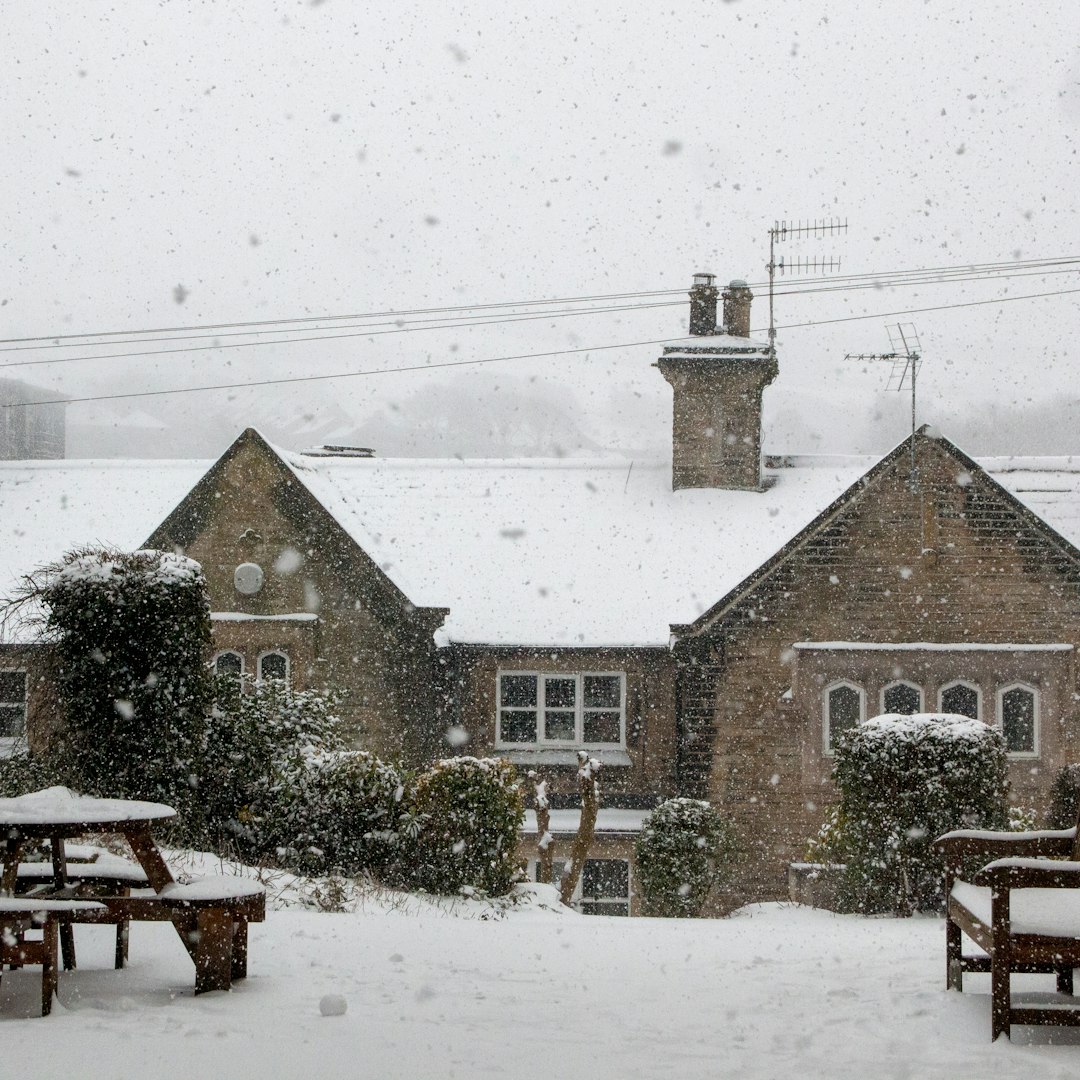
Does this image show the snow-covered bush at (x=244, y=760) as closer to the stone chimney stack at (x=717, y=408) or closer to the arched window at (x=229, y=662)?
the arched window at (x=229, y=662)

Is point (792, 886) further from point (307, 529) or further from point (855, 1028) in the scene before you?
point (855, 1028)

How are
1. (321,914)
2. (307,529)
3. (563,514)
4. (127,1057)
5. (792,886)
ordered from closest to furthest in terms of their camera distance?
1. (127,1057)
2. (321,914)
3. (792,886)
4. (307,529)
5. (563,514)

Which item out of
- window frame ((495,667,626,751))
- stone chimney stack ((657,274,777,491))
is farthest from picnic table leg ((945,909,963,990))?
stone chimney stack ((657,274,777,491))

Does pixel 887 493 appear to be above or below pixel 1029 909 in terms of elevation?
above

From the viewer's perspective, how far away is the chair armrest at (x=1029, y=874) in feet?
19.1

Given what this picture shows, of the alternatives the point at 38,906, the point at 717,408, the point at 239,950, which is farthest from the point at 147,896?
the point at 717,408

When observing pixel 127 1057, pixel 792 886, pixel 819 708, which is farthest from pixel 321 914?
pixel 819 708

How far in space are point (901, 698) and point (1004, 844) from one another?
12.6 meters

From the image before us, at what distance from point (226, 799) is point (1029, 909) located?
9066 mm

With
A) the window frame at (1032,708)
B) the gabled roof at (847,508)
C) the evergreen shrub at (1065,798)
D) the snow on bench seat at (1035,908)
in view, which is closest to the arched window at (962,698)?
the window frame at (1032,708)

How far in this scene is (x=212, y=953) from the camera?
21.1 ft

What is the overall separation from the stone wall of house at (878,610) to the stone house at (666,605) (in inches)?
1.3

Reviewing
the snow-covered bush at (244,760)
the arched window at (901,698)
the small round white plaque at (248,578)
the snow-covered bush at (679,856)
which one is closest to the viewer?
the snow-covered bush at (244,760)

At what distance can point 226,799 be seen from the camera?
1345cm
